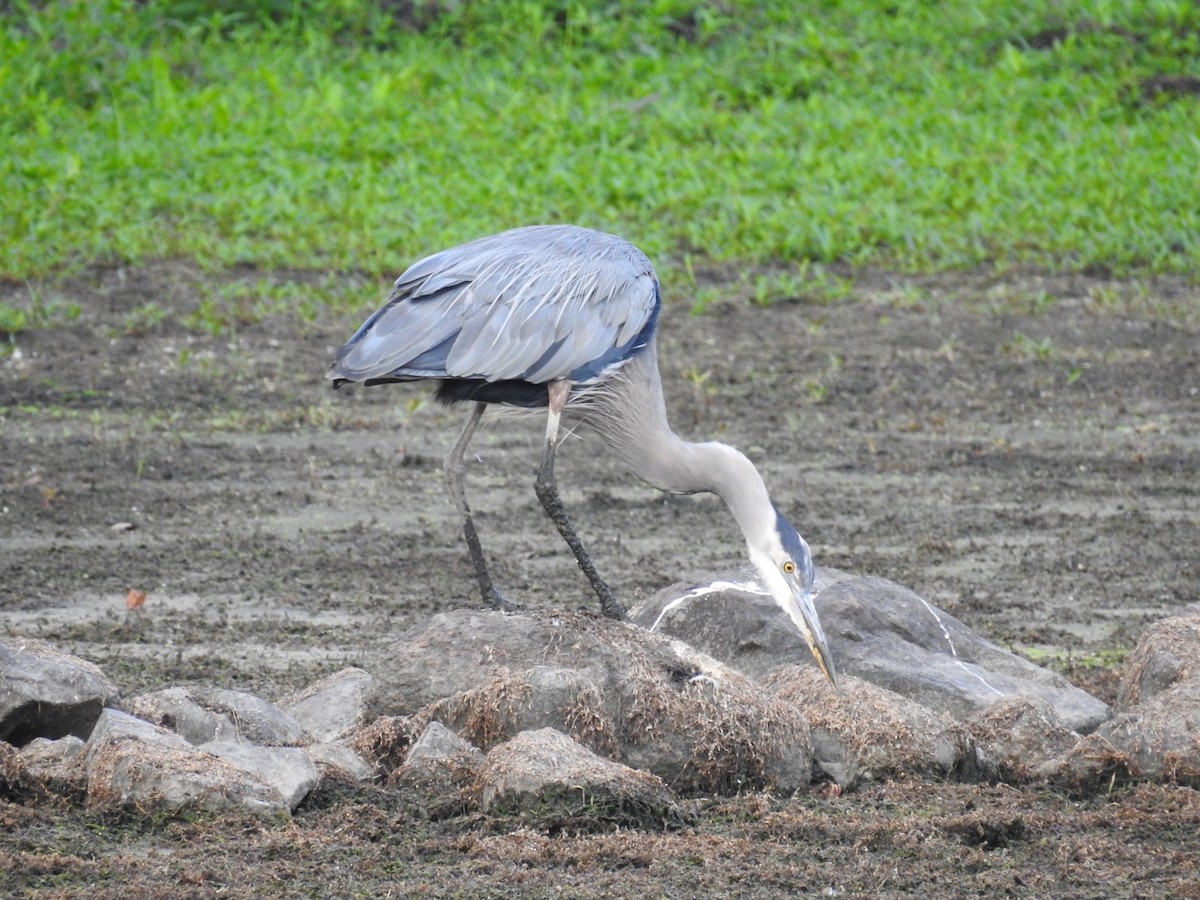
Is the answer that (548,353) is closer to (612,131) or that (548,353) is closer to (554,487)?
(554,487)

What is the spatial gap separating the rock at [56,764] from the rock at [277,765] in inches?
12.7

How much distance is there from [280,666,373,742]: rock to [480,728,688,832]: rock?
30.7 inches

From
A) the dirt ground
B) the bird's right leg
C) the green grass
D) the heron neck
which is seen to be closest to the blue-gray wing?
the heron neck

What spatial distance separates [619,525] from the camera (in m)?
8.13

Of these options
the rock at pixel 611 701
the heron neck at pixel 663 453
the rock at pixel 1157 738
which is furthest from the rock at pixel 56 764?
the rock at pixel 1157 738

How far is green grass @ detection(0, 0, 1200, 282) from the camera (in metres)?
12.1

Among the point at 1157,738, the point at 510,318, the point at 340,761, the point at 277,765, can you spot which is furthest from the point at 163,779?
the point at 1157,738

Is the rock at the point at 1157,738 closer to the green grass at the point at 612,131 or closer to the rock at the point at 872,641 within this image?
the rock at the point at 872,641

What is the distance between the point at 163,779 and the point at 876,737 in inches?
79.3

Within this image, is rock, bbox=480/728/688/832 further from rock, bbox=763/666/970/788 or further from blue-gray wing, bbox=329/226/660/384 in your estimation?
blue-gray wing, bbox=329/226/660/384

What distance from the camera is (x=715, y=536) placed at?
26.4 ft

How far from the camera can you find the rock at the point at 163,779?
455cm

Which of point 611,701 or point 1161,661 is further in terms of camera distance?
point 1161,661

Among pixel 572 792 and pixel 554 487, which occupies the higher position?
pixel 554 487
